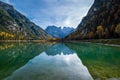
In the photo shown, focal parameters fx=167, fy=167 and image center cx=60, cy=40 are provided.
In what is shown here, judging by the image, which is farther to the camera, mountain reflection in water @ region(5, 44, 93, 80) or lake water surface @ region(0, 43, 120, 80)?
lake water surface @ region(0, 43, 120, 80)

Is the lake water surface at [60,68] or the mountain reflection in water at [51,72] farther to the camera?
the lake water surface at [60,68]

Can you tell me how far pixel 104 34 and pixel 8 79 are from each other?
478ft

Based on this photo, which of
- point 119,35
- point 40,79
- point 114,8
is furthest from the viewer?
point 114,8

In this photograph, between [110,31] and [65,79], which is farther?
[110,31]

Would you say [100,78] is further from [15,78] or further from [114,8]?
[114,8]

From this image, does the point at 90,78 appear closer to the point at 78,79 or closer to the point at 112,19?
the point at 78,79

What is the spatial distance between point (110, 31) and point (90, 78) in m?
142

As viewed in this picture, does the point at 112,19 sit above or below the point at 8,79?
above

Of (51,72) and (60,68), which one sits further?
(60,68)

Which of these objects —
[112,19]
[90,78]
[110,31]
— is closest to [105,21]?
[112,19]

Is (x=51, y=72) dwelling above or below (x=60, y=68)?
above

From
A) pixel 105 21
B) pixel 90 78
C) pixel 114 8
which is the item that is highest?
pixel 114 8

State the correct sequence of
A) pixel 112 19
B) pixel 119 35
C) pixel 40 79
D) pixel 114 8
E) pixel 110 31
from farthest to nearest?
pixel 114 8 → pixel 112 19 → pixel 110 31 → pixel 119 35 → pixel 40 79

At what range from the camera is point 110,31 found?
15700 cm
